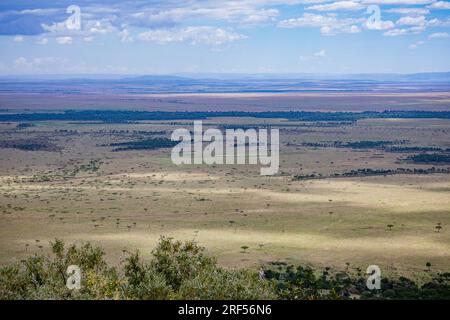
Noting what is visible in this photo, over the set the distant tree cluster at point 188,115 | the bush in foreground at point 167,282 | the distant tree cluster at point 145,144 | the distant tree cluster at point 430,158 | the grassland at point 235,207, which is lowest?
the grassland at point 235,207

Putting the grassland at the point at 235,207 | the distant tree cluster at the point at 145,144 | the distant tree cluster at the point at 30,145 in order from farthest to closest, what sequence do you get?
the distant tree cluster at the point at 145,144 → the distant tree cluster at the point at 30,145 → the grassland at the point at 235,207

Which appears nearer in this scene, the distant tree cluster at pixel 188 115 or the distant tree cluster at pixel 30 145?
the distant tree cluster at pixel 30 145

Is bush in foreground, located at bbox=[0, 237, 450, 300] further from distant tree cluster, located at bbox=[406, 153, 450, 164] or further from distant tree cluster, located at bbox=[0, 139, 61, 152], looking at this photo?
distant tree cluster, located at bbox=[0, 139, 61, 152]

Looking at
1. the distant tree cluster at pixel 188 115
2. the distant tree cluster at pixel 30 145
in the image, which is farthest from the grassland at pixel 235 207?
the distant tree cluster at pixel 188 115

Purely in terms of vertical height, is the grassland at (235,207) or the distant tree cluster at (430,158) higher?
the distant tree cluster at (430,158)

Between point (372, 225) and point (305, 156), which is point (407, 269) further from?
point (305, 156)

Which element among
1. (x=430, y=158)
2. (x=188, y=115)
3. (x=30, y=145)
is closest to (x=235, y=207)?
(x=430, y=158)

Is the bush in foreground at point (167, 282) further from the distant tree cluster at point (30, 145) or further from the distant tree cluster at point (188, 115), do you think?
the distant tree cluster at point (188, 115)

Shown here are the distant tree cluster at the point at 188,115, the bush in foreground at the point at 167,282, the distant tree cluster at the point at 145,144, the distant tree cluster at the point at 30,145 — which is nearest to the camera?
the bush in foreground at the point at 167,282
